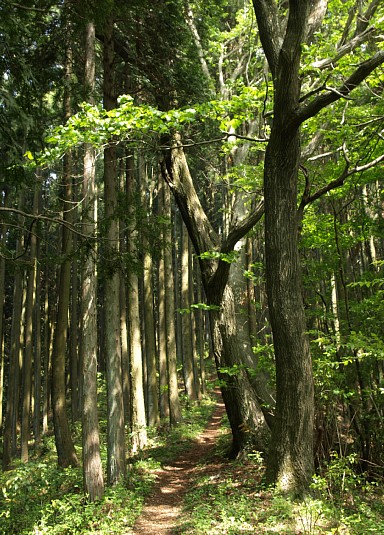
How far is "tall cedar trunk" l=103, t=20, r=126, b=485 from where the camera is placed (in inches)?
345

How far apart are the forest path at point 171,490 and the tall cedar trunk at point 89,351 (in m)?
1.05

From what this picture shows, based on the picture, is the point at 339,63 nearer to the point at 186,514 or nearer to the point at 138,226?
the point at 138,226

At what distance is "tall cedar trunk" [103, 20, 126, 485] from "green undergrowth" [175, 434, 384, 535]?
5.90 feet

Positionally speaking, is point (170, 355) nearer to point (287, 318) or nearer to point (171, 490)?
point (171, 490)

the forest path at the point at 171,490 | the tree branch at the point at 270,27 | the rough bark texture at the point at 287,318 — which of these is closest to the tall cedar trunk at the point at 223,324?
the forest path at the point at 171,490

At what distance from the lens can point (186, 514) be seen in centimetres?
691

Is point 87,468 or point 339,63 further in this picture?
point 87,468

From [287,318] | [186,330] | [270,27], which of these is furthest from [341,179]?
[186,330]

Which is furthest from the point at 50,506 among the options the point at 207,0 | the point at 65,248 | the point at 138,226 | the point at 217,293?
the point at 207,0

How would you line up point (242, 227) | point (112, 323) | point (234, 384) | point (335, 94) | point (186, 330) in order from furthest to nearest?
1. point (186, 330)
2. point (112, 323)
3. point (234, 384)
4. point (242, 227)
5. point (335, 94)

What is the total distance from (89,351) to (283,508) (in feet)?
13.7

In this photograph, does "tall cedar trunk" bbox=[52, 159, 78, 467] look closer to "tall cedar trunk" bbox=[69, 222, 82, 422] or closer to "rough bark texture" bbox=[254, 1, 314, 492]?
"tall cedar trunk" bbox=[69, 222, 82, 422]

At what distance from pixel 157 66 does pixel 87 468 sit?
318 inches

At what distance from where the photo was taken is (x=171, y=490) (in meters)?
8.98
